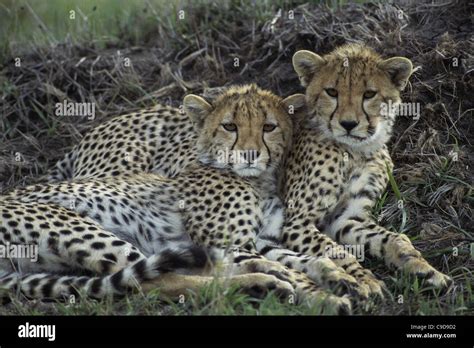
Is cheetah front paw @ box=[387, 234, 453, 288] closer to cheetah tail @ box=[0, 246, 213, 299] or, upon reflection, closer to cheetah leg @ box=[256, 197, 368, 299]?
cheetah leg @ box=[256, 197, 368, 299]

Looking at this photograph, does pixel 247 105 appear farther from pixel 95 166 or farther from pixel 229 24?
pixel 229 24

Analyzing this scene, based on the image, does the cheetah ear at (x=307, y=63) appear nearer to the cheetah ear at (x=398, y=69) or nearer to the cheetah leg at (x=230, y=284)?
the cheetah ear at (x=398, y=69)

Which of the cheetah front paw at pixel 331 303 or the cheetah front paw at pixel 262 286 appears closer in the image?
the cheetah front paw at pixel 331 303

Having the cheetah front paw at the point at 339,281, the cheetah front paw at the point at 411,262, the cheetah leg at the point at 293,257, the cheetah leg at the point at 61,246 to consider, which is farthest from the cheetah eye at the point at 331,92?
the cheetah leg at the point at 61,246

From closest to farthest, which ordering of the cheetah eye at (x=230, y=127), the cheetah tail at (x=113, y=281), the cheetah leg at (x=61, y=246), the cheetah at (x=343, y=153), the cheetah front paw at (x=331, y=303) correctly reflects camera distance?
the cheetah front paw at (x=331, y=303) → the cheetah tail at (x=113, y=281) → the cheetah leg at (x=61, y=246) → the cheetah at (x=343, y=153) → the cheetah eye at (x=230, y=127)

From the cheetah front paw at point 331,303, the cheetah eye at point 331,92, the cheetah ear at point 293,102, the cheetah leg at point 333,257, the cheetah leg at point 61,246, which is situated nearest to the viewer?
the cheetah front paw at point 331,303

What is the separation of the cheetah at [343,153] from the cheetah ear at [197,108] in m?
0.55

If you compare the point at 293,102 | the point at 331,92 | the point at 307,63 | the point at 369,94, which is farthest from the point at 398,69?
the point at 293,102

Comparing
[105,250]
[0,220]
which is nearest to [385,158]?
[105,250]

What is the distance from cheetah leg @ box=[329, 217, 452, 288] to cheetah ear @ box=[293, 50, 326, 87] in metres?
0.85

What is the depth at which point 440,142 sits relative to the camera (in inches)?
259

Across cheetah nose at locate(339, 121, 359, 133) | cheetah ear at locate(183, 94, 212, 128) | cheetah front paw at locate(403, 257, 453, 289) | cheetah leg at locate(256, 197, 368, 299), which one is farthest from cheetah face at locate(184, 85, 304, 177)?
cheetah front paw at locate(403, 257, 453, 289)

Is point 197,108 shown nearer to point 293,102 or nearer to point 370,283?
point 293,102

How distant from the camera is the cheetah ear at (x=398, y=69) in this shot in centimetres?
618
